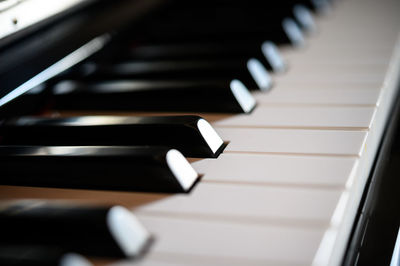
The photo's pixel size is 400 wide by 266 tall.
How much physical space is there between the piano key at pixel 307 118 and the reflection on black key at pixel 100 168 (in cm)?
23

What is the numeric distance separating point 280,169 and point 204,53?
59cm

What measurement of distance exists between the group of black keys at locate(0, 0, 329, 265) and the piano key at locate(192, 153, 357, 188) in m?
0.04

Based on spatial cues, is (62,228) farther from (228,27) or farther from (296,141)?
(228,27)

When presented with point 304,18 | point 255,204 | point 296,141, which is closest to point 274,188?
point 255,204

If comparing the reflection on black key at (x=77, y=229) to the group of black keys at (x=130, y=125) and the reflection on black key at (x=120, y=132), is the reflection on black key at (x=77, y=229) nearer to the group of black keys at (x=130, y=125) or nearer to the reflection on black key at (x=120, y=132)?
the group of black keys at (x=130, y=125)

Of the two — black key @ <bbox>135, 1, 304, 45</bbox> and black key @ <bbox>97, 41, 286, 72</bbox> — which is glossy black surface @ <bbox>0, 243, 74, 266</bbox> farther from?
black key @ <bbox>135, 1, 304, 45</bbox>

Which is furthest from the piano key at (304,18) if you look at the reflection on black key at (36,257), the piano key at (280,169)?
the reflection on black key at (36,257)

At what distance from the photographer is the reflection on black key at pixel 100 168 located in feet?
2.21

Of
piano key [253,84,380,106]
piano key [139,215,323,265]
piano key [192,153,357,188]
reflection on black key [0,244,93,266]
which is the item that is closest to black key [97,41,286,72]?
piano key [253,84,380,106]

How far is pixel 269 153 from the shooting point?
755 millimetres

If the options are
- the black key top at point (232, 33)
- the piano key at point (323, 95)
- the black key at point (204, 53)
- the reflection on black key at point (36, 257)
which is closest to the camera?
the reflection on black key at point (36, 257)

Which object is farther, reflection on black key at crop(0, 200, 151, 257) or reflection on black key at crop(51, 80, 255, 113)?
reflection on black key at crop(51, 80, 255, 113)

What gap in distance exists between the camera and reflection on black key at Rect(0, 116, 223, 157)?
78cm

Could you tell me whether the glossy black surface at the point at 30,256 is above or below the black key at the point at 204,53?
below
